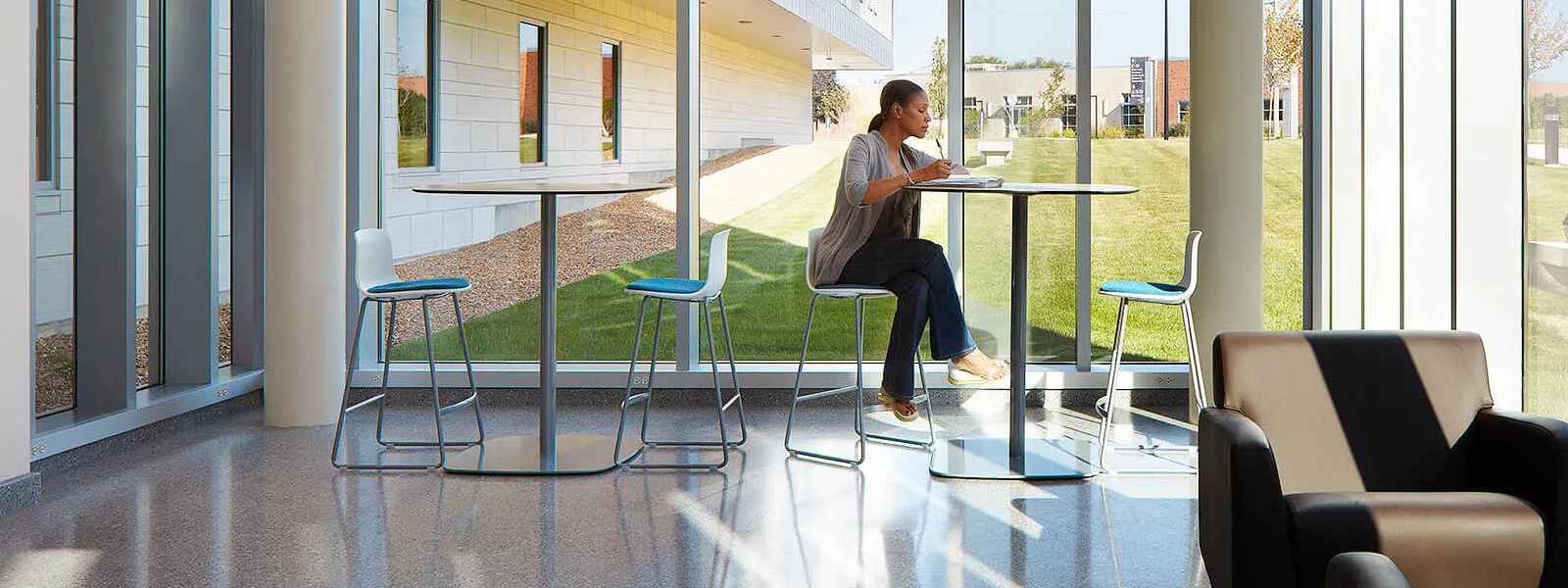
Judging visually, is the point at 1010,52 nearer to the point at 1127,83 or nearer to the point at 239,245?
the point at 1127,83

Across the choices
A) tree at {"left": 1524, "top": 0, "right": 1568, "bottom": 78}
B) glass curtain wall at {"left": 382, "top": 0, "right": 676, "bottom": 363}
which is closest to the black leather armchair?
tree at {"left": 1524, "top": 0, "right": 1568, "bottom": 78}

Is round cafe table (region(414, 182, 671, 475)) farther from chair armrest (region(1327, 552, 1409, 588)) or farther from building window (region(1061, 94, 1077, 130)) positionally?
chair armrest (region(1327, 552, 1409, 588))

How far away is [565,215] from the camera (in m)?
7.12

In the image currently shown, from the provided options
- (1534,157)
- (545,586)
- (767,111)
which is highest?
(767,111)

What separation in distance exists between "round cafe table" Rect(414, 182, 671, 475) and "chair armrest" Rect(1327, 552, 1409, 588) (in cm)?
338

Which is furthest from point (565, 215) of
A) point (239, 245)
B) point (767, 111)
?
point (239, 245)

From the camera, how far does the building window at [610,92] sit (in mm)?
6961

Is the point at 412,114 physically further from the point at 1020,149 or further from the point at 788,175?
the point at 1020,149

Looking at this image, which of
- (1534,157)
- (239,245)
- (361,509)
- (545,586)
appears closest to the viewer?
(545,586)

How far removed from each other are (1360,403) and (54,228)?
511cm

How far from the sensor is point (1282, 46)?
6.62 m

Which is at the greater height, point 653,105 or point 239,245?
point 653,105

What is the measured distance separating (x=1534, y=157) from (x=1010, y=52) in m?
2.99

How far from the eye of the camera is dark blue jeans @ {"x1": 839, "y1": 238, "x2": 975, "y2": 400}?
537cm
